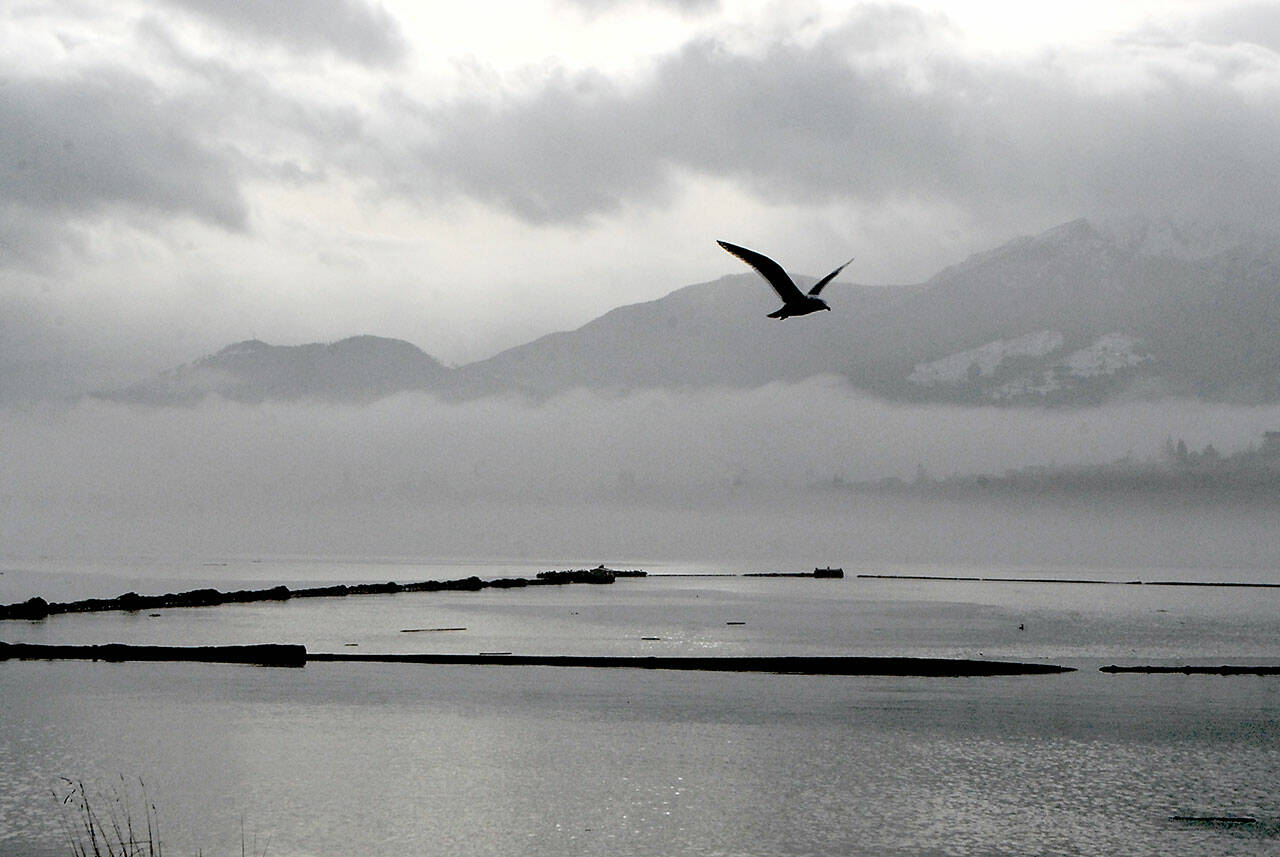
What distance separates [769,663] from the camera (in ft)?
269

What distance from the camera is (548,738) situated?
170 feet

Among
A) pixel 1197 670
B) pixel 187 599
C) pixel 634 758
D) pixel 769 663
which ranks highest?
pixel 187 599

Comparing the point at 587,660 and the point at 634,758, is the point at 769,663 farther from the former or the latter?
the point at 634,758

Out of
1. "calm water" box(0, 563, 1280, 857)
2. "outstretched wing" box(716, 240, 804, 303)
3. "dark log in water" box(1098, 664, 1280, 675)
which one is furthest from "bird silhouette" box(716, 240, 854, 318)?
"dark log in water" box(1098, 664, 1280, 675)

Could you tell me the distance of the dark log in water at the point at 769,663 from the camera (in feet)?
257

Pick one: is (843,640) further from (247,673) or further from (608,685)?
(247,673)

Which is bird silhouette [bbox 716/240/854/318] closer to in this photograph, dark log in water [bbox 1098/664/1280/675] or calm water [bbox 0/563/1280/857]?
calm water [bbox 0/563/1280/857]

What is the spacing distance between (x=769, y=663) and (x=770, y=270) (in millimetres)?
58072

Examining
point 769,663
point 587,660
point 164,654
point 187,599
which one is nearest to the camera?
point 164,654

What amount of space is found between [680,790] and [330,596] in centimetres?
12536

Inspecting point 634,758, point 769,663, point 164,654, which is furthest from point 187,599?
point 634,758

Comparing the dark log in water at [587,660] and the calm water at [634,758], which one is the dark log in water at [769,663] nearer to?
the dark log in water at [587,660]

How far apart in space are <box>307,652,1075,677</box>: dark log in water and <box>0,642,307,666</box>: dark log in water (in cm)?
332

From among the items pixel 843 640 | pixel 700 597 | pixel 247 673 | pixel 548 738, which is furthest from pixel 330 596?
pixel 548 738
